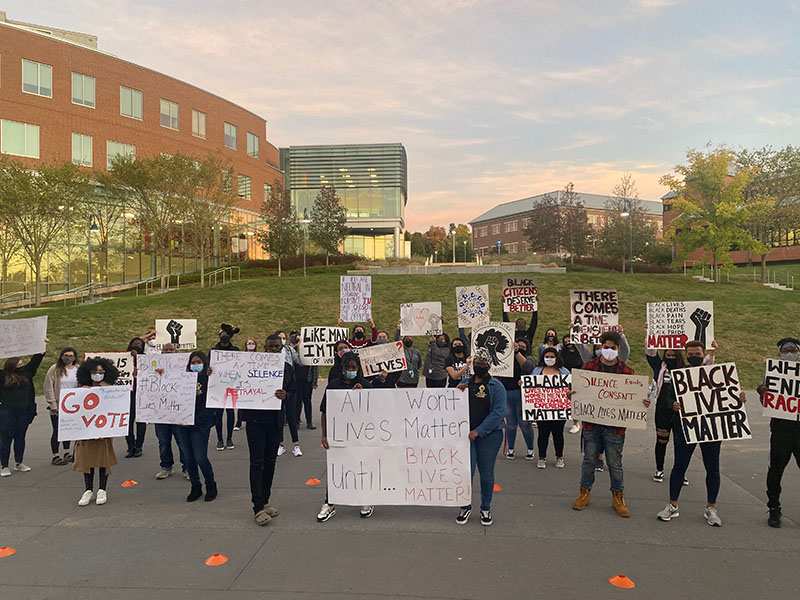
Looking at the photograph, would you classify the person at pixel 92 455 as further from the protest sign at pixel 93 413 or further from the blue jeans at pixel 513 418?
the blue jeans at pixel 513 418

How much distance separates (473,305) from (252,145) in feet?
168

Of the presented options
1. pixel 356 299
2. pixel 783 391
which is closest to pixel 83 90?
pixel 356 299

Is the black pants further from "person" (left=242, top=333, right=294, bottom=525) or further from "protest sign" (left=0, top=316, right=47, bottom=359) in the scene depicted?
"protest sign" (left=0, top=316, right=47, bottom=359)

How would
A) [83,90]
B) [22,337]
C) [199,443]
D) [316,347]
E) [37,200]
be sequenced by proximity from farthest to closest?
1. [83,90]
2. [37,200]
3. [316,347]
4. [22,337]
5. [199,443]

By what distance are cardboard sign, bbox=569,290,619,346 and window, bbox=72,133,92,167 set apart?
135 feet

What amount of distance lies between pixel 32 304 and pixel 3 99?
15400 millimetres

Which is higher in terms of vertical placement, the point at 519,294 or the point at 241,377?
the point at 519,294

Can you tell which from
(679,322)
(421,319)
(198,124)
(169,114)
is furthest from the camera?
(198,124)

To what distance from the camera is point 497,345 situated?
9.30m

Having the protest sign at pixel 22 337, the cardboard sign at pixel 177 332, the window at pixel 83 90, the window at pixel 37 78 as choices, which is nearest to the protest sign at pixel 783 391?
the protest sign at pixel 22 337

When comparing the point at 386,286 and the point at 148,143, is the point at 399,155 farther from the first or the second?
the point at 386,286

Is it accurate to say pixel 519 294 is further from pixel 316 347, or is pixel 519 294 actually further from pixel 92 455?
pixel 92 455

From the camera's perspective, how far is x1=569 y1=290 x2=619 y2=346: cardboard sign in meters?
11.8

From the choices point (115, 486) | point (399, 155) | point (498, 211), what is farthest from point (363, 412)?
point (498, 211)
